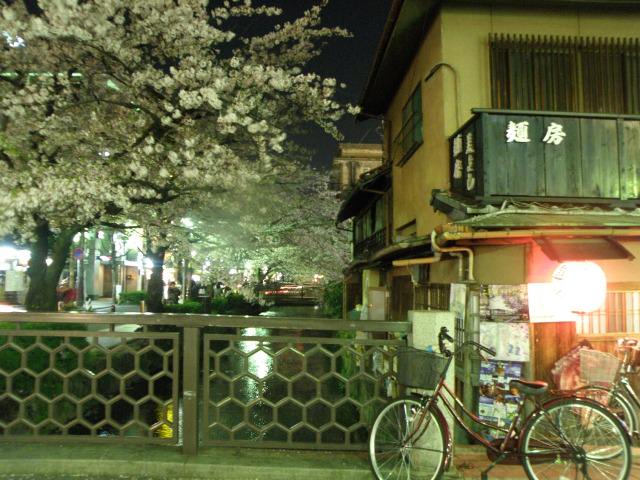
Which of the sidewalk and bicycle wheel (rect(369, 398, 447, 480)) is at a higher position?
bicycle wheel (rect(369, 398, 447, 480))

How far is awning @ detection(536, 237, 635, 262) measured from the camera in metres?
6.08

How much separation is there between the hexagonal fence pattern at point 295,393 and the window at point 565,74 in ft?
16.5

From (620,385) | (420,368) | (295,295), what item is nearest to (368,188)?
Answer: (620,385)

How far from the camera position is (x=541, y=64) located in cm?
844

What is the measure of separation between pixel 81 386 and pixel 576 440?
35.8 feet

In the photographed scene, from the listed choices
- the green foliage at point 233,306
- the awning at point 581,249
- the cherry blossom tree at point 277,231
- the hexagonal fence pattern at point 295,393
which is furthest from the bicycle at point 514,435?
the green foliage at point 233,306

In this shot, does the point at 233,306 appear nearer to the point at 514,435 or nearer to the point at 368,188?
the point at 368,188

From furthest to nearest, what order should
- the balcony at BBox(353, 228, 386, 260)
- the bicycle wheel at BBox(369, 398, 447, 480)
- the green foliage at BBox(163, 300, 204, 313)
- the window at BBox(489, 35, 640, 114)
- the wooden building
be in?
the green foliage at BBox(163, 300, 204, 313), the balcony at BBox(353, 228, 386, 260), the window at BBox(489, 35, 640, 114), the wooden building, the bicycle wheel at BBox(369, 398, 447, 480)

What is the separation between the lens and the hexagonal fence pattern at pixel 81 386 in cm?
559

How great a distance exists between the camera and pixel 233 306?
103 ft

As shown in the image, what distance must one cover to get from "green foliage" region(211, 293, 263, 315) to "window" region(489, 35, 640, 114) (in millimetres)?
22291

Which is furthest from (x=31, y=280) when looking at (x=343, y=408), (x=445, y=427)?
(x=445, y=427)

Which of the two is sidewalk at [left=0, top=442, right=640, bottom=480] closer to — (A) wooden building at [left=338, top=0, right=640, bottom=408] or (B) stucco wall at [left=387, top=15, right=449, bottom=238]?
(A) wooden building at [left=338, top=0, right=640, bottom=408]

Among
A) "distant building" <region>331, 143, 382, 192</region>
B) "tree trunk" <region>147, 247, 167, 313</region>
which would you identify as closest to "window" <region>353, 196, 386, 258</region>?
"tree trunk" <region>147, 247, 167, 313</region>
